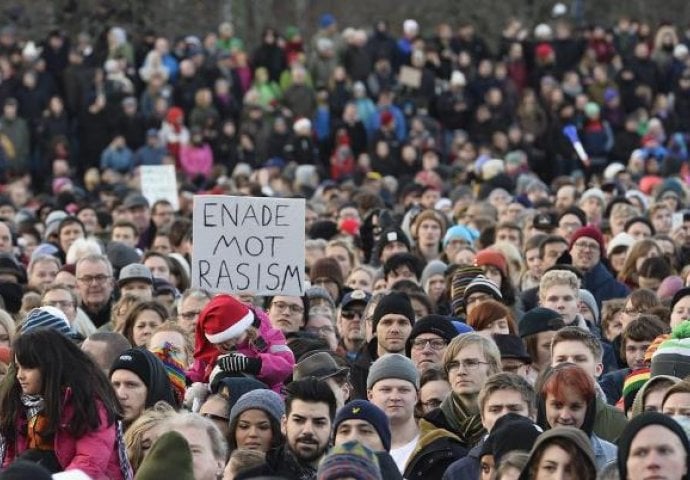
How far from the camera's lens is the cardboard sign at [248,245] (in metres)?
13.9

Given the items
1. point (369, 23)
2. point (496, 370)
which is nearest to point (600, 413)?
point (496, 370)

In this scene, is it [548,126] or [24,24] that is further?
[24,24]

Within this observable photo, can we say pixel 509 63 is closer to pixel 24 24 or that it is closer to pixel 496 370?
pixel 24 24

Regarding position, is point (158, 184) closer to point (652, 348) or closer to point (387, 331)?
point (387, 331)

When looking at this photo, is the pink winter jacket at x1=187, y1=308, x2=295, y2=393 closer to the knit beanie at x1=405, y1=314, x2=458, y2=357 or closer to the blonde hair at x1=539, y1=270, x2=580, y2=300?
the knit beanie at x1=405, y1=314, x2=458, y2=357

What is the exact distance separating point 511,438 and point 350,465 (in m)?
1.50

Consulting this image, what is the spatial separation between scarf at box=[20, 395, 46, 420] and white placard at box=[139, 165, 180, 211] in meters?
16.5

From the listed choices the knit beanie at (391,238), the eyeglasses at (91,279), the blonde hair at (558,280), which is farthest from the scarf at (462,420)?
the knit beanie at (391,238)

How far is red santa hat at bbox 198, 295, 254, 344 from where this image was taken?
13133mm

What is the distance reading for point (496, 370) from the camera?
1273cm

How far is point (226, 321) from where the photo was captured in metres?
13.1

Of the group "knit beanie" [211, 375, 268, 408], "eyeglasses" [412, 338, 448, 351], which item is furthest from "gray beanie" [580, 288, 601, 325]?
"knit beanie" [211, 375, 268, 408]

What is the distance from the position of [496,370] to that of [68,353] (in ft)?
9.39

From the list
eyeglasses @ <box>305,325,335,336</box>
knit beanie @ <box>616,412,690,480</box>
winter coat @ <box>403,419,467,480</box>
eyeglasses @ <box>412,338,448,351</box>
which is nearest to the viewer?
knit beanie @ <box>616,412,690,480</box>
